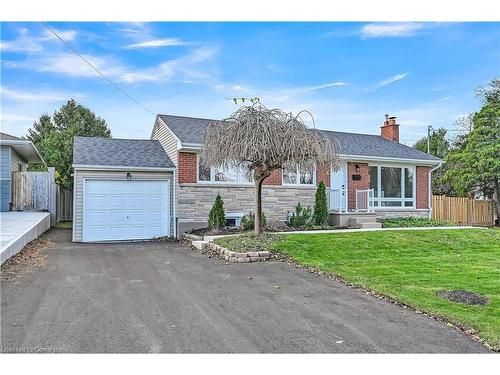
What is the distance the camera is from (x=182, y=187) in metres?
14.7

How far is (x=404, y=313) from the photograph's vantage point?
217 inches

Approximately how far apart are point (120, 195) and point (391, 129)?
14.6m

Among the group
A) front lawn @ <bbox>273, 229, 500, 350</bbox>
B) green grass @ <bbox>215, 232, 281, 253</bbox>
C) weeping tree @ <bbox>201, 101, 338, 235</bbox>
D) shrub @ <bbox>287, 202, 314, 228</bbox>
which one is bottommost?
front lawn @ <bbox>273, 229, 500, 350</bbox>

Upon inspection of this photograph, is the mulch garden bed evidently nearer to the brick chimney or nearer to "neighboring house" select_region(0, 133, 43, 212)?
"neighboring house" select_region(0, 133, 43, 212)

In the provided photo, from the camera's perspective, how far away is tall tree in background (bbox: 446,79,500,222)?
21016mm

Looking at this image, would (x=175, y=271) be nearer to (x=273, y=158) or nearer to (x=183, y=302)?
(x=183, y=302)

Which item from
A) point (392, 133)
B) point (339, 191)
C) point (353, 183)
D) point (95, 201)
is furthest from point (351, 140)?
point (95, 201)

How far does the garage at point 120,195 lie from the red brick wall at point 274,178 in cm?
352

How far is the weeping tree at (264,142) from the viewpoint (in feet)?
34.0

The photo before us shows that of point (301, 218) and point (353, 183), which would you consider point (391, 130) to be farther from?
point (301, 218)

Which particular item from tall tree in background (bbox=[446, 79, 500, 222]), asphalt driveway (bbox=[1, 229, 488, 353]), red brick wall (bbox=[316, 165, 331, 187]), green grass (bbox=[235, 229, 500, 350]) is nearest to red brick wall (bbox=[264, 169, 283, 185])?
red brick wall (bbox=[316, 165, 331, 187])

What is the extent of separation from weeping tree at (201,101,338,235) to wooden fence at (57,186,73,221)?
12403mm

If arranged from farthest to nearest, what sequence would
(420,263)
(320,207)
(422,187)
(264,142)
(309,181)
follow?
(422,187)
(309,181)
(320,207)
(264,142)
(420,263)
